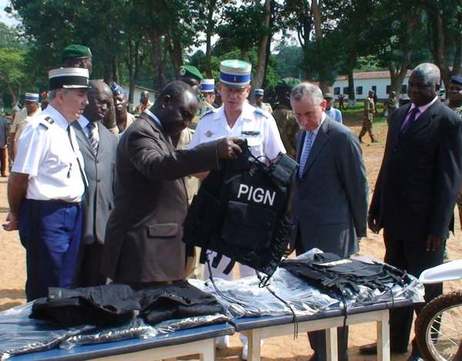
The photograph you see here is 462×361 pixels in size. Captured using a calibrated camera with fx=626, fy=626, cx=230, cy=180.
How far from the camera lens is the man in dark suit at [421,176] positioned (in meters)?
4.08

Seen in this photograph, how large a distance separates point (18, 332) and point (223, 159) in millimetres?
1177

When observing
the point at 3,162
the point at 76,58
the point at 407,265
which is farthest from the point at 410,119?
the point at 3,162

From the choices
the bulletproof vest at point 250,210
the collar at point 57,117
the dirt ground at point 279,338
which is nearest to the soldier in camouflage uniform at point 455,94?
the dirt ground at point 279,338

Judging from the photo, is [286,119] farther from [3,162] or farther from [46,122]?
[3,162]

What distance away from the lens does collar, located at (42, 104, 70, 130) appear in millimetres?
3795

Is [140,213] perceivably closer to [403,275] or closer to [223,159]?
[223,159]

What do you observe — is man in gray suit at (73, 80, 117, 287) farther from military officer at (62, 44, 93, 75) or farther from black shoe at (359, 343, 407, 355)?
black shoe at (359, 343, 407, 355)

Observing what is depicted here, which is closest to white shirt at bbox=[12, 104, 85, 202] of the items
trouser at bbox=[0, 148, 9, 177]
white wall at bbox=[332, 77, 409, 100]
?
trouser at bbox=[0, 148, 9, 177]

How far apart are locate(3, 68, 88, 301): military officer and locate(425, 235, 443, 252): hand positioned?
7.53 ft

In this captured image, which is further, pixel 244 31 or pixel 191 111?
pixel 244 31

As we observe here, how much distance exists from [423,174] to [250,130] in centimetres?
126

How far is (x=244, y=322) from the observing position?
2850 mm

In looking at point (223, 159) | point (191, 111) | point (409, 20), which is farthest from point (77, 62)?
point (409, 20)

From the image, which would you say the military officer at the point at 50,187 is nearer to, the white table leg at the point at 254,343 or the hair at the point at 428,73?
the white table leg at the point at 254,343
